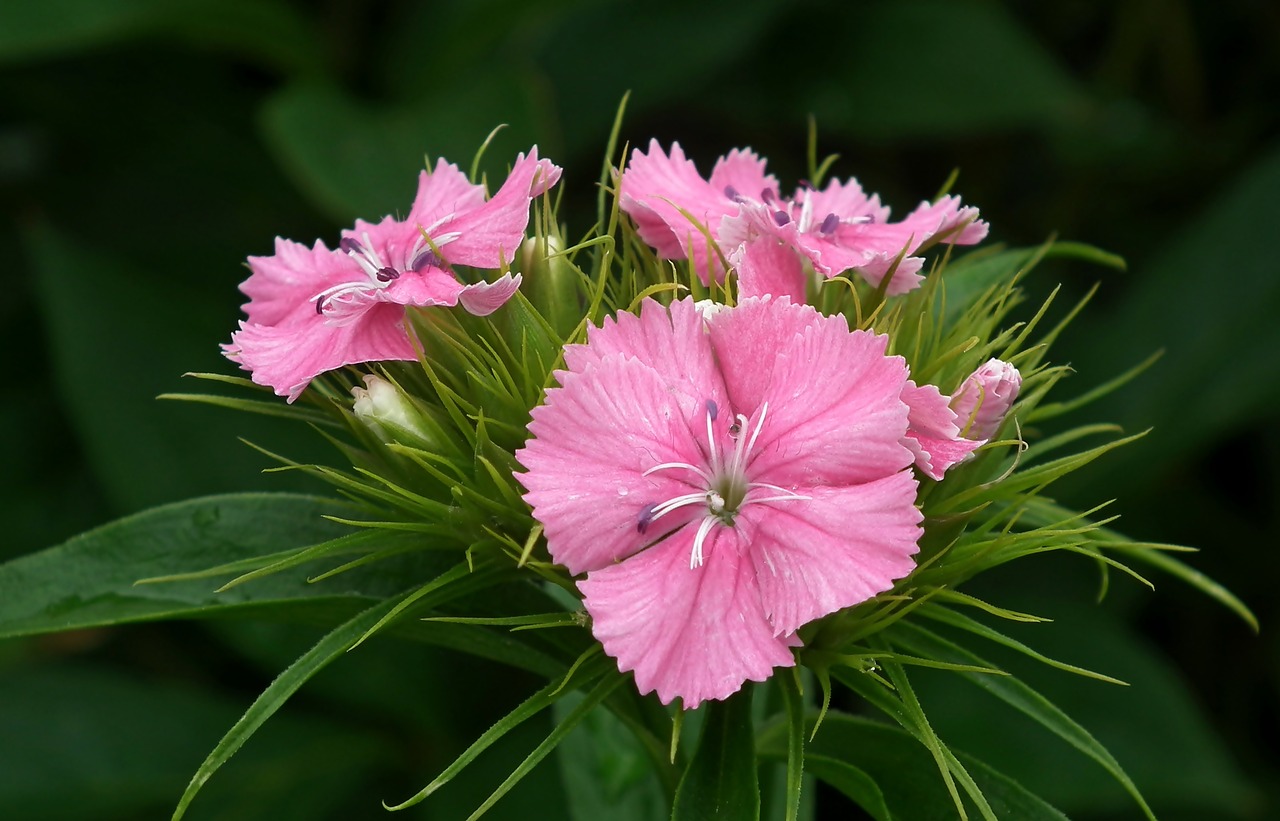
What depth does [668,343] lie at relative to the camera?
49.8 inches

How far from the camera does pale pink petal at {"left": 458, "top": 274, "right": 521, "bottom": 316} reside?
4.23 feet

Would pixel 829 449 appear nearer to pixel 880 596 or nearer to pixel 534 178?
pixel 880 596

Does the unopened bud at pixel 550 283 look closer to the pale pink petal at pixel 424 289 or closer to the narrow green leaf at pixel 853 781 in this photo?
the pale pink petal at pixel 424 289

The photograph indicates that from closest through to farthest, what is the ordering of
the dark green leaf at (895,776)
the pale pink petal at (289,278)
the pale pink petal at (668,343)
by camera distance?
the pale pink petal at (668,343)
the dark green leaf at (895,776)
the pale pink petal at (289,278)

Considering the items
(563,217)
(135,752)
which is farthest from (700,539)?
(563,217)

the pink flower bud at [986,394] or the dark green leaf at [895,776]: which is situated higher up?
the pink flower bud at [986,394]

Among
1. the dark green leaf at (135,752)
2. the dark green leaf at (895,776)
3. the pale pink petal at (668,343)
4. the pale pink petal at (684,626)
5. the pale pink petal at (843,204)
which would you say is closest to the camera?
the pale pink petal at (684,626)

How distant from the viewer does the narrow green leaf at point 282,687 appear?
47.9 inches

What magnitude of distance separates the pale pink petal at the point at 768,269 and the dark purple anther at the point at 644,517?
28 centimetres

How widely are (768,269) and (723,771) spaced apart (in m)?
0.54

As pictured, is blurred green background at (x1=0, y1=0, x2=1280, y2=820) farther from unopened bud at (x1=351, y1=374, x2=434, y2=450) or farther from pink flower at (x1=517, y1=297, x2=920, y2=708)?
pink flower at (x1=517, y1=297, x2=920, y2=708)

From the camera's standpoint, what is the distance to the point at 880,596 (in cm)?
128

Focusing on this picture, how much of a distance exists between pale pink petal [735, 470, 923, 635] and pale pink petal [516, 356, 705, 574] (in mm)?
105

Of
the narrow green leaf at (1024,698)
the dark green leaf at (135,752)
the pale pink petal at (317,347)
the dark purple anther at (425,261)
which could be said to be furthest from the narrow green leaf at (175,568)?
the dark green leaf at (135,752)
